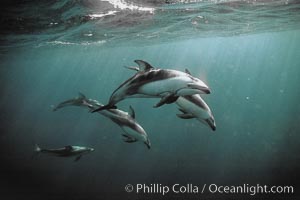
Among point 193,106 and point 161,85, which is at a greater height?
point 161,85

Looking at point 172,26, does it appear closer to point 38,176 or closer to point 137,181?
point 137,181

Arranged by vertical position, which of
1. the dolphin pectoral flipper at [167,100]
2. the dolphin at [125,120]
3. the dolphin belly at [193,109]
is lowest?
the dolphin at [125,120]

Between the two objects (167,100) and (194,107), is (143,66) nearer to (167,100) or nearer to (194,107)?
(167,100)

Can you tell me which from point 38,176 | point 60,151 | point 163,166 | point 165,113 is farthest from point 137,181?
point 165,113

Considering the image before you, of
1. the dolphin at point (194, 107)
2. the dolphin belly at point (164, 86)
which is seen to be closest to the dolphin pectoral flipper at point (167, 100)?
the dolphin belly at point (164, 86)

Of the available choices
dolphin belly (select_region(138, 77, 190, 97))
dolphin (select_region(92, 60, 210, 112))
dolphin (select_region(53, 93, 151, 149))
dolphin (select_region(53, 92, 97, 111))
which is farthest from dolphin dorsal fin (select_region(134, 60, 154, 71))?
dolphin (select_region(53, 92, 97, 111))

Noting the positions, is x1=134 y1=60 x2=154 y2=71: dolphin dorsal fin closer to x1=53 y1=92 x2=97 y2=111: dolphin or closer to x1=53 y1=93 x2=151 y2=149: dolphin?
x1=53 y1=93 x2=151 y2=149: dolphin

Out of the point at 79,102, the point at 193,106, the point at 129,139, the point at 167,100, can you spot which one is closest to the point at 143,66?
the point at 167,100

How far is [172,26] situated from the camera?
24.8 metres

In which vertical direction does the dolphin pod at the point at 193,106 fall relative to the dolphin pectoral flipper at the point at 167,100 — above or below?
below

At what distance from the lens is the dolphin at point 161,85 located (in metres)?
7.05

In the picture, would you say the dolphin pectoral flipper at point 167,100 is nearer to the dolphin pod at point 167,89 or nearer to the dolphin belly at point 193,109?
the dolphin pod at point 167,89

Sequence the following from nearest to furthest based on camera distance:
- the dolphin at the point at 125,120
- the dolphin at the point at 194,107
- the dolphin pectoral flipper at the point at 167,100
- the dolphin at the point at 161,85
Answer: the dolphin pectoral flipper at the point at 167,100
the dolphin at the point at 161,85
the dolphin at the point at 194,107
the dolphin at the point at 125,120

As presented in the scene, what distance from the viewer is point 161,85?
7328mm
